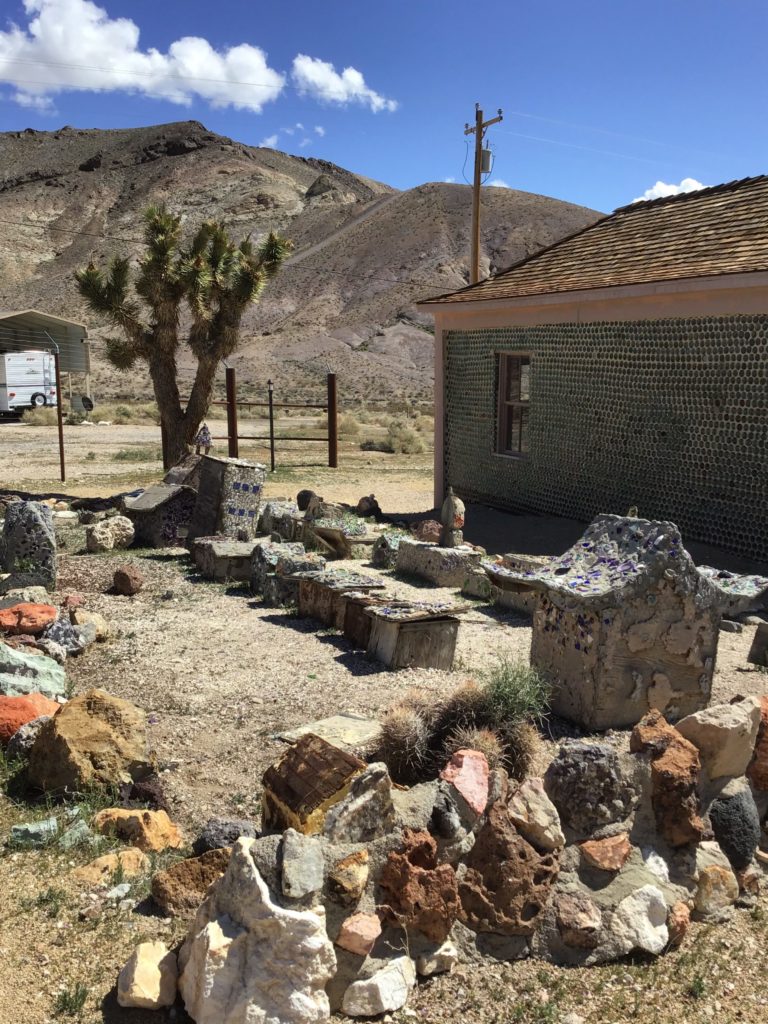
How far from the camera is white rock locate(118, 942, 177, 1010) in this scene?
11.6 ft

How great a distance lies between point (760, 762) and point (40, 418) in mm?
29007

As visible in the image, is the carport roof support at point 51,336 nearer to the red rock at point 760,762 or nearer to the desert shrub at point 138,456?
the desert shrub at point 138,456

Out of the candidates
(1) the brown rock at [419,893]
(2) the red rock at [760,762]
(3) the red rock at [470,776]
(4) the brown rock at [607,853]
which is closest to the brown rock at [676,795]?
(4) the brown rock at [607,853]

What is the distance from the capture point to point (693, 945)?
4414mm

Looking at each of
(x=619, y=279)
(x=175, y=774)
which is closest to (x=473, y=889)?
(x=175, y=774)

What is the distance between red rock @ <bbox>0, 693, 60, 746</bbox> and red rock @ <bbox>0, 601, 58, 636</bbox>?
1804 mm

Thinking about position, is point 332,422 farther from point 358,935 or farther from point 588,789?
point 358,935

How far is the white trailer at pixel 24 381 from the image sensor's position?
105 ft

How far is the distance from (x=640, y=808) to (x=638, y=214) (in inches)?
467

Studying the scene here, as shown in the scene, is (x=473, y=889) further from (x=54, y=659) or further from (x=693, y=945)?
(x=54, y=659)

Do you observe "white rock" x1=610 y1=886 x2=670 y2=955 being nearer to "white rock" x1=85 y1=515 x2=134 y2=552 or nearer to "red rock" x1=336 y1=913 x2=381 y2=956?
"red rock" x1=336 y1=913 x2=381 y2=956

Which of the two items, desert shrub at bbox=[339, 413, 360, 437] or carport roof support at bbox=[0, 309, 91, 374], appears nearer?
desert shrub at bbox=[339, 413, 360, 437]

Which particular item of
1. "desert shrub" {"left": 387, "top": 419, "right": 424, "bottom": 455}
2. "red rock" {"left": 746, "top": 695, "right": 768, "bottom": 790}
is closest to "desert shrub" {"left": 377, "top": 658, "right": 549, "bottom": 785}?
"red rock" {"left": 746, "top": 695, "right": 768, "bottom": 790}

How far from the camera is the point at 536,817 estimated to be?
4434mm
